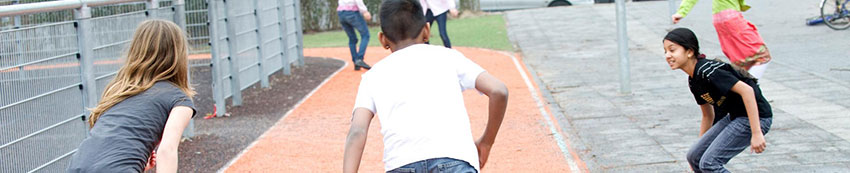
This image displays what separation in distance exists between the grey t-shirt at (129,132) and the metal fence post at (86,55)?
10.4ft

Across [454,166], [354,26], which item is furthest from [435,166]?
[354,26]

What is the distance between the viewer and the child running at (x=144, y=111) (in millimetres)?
3602

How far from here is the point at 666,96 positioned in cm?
1004

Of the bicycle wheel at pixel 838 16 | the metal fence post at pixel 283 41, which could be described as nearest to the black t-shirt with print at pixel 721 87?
the metal fence post at pixel 283 41

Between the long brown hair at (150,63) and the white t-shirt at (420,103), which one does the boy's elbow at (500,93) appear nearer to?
the white t-shirt at (420,103)

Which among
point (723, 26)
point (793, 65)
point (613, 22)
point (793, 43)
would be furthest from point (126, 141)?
point (613, 22)

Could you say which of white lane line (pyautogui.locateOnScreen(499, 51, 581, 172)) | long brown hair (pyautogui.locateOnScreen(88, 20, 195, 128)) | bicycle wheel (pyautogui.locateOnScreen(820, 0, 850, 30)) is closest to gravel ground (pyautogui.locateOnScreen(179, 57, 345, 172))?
white lane line (pyautogui.locateOnScreen(499, 51, 581, 172))

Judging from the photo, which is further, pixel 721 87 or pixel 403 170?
pixel 721 87

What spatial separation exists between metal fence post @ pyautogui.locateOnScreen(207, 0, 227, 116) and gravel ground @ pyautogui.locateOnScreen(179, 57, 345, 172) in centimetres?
18

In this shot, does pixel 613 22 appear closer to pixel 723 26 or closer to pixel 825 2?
pixel 825 2

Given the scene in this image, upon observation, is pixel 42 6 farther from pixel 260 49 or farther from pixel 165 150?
pixel 260 49

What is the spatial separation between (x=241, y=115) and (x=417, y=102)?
7230 millimetres

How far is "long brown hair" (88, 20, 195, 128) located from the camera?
3.83 metres

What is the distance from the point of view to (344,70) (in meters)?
14.4
